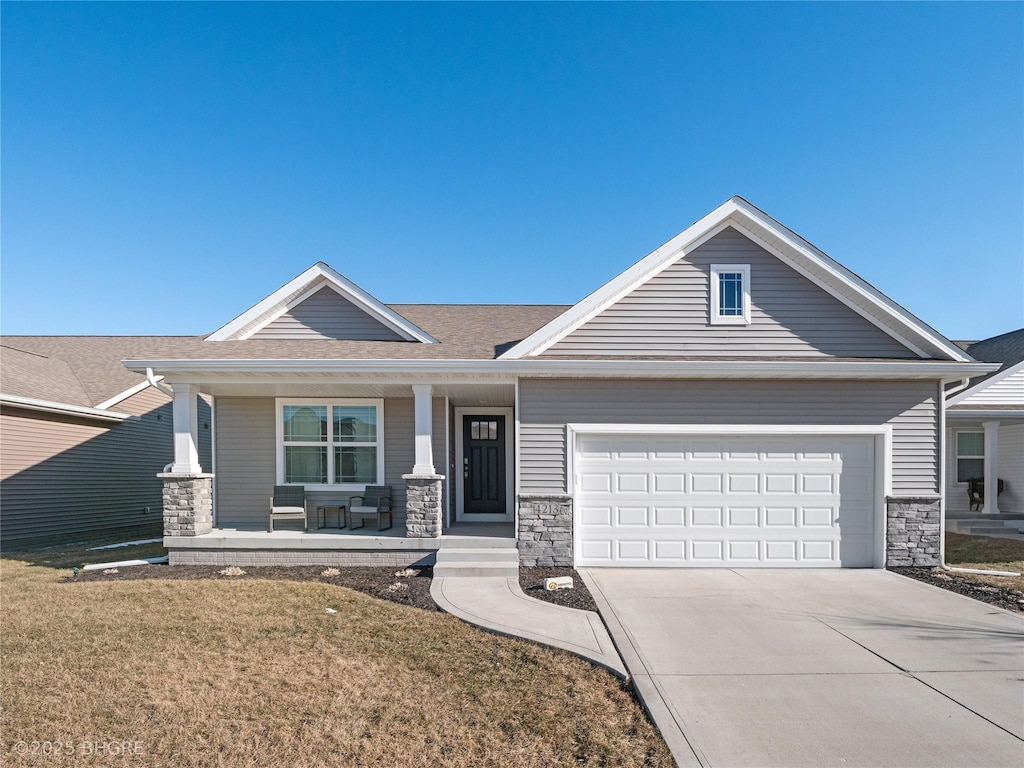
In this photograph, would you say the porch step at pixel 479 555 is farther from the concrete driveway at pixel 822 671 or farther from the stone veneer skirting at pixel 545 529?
the concrete driveway at pixel 822 671

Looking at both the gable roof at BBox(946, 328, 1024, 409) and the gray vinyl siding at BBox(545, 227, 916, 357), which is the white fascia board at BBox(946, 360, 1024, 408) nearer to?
the gable roof at BBox(946, 328, 1024, 409)

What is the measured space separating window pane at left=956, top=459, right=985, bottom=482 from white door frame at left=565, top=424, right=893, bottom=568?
23.1 feet

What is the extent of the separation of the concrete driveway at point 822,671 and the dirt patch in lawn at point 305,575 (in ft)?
8.33

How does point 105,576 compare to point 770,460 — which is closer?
point 105,576

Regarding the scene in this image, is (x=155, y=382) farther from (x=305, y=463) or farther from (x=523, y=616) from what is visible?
(x=523, y=616)

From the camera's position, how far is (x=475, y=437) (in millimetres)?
11203

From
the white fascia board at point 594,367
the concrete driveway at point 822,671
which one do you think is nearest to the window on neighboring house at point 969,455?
the white fascia board at point 594,367

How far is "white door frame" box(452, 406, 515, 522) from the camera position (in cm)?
1085

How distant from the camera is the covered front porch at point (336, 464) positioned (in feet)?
28.3

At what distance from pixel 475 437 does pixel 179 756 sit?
26.3 ft

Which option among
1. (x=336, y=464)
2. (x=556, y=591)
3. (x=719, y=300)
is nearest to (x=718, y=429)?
(x=719, y=300)

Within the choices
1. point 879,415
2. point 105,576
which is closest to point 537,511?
point 879,415

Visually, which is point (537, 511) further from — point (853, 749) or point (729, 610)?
point (853, 749)

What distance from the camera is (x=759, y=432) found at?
8.52m
